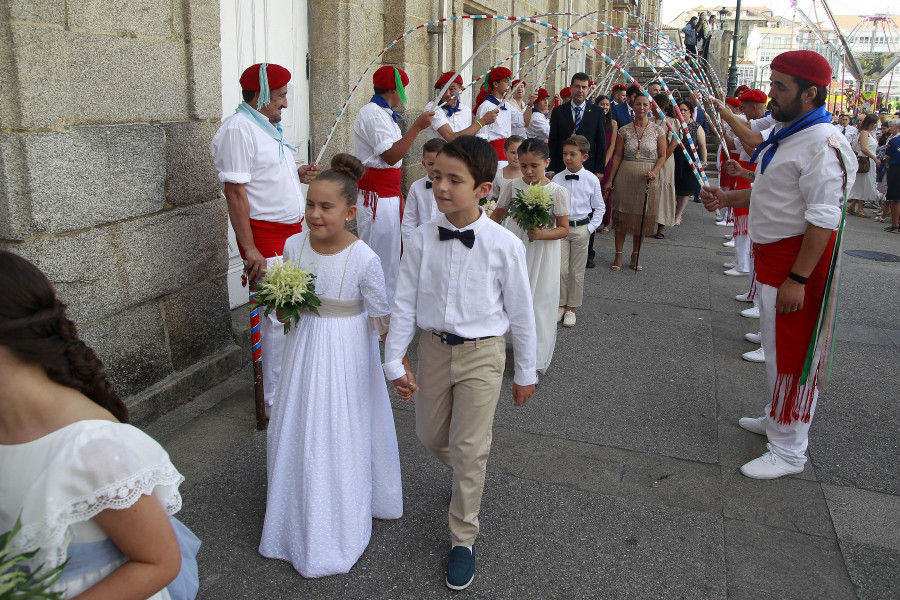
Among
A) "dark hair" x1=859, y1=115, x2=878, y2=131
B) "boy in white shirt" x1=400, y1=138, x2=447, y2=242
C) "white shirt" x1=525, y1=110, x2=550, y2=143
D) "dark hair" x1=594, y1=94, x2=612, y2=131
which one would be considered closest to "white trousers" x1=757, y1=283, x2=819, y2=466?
"boy in white shirt" x1=400, y1=138, x2=447, y2=242

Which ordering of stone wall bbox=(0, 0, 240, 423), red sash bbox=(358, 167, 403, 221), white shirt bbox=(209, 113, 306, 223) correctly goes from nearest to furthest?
stone wall bbox=(0, 0, 240, 423) → white shirt bbox=(209, 113, 306, 223) → red sash bbox=(358, 167, 403, 221)

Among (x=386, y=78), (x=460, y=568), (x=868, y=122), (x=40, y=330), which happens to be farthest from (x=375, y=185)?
(x=868, y=122)

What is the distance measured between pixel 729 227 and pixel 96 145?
11.4 metres

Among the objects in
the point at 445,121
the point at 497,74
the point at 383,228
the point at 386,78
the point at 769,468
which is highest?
the point at 497,74

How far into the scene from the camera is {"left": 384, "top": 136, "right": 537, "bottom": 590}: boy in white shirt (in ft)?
10.0

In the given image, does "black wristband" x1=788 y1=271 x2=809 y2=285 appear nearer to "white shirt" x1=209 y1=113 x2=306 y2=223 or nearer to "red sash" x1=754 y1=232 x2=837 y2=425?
"red sash" x1=754 y1=232 x2=837 y2=425

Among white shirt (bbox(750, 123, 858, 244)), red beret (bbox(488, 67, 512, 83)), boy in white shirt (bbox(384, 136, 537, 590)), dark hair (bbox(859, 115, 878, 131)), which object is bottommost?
boy in white shirt (bbox(384, 136, 537, 590))

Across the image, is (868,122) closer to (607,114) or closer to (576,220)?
(607,114)

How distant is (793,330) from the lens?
13.3 feet

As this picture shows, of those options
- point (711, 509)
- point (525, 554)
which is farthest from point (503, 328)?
point (711, 509)

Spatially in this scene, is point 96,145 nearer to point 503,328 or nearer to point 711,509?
point 503,328

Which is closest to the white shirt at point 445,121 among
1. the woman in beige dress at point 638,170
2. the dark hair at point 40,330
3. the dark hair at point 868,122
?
the woman in beige dress at point 638,170

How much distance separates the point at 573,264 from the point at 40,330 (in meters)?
5.50

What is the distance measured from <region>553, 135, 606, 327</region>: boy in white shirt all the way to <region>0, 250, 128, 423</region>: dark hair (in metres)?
5.17
